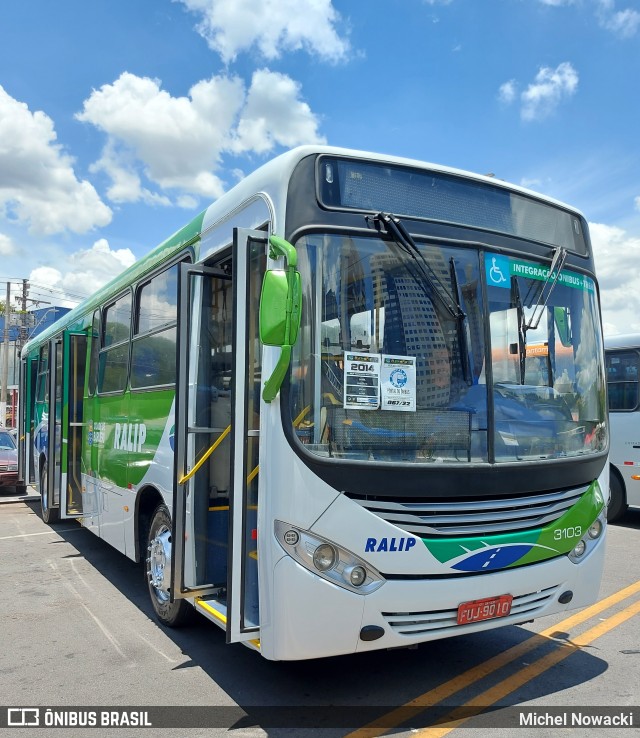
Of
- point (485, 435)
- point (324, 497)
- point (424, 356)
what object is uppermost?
point (424, 356)

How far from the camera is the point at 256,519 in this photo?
3.90 metres

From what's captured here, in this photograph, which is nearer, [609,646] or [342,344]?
[342,344]

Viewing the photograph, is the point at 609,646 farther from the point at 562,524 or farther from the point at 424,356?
the point at 424,356

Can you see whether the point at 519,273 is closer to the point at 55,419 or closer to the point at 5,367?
the point at 55,419

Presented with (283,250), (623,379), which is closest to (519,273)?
(283,250)

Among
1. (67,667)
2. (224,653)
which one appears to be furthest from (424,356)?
(67,667)

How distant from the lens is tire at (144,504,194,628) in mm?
5398

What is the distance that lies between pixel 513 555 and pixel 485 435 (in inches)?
28.4

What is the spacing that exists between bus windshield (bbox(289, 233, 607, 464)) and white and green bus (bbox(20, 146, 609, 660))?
0.01 meters

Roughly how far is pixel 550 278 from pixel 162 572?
377 centimetres

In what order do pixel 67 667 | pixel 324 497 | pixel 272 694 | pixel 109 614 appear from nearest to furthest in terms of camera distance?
pixel 324 497, pixel 272 694, pixel 67 667, pixel 109 614

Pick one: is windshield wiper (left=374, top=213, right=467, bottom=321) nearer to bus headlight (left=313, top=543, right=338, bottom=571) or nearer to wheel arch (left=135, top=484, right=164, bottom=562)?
bus headlight (left=313, top=543, right=338, bottom=571)

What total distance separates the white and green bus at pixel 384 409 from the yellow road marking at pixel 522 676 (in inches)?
18.7

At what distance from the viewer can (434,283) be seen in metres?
4.02
